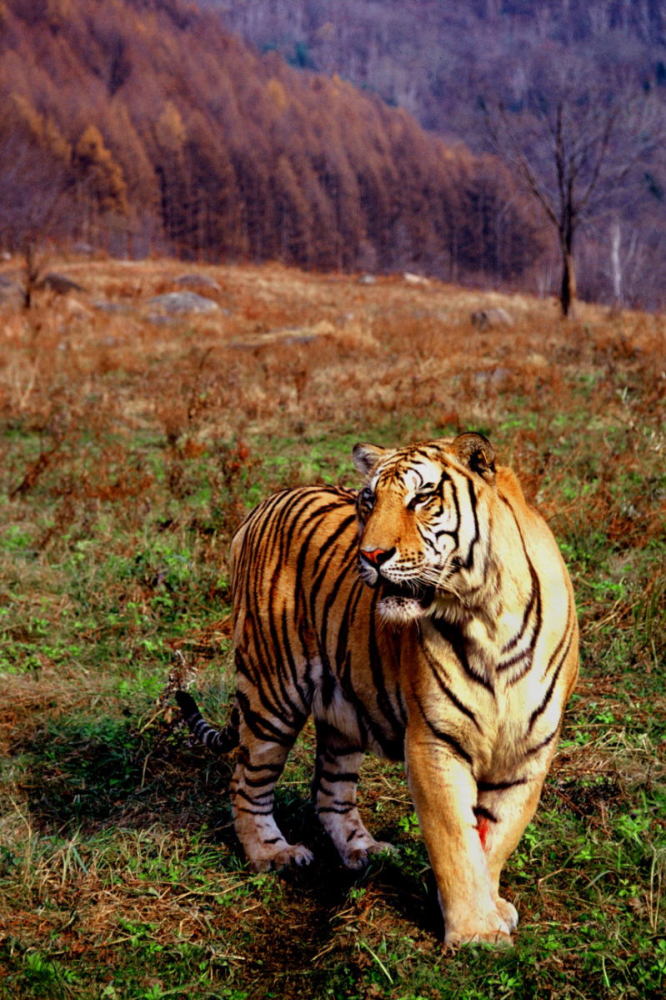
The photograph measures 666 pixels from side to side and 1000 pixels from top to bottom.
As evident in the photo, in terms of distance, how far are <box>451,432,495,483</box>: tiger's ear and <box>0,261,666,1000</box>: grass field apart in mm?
1435

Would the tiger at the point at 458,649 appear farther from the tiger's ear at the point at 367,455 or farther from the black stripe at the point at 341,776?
the black stripe at the point at 341,776

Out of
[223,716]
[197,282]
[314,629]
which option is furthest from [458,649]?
[197,282]

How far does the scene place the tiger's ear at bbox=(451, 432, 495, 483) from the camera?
2.61 metres

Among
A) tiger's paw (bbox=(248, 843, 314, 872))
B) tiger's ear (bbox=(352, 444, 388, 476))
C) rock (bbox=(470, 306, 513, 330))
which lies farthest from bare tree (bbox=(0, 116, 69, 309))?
tiger's ear (bbox=(352, 444, 388, 476))

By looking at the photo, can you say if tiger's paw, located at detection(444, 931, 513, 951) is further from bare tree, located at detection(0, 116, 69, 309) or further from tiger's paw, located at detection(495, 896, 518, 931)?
bare tree, located at detection(0, 116, 69, 309)

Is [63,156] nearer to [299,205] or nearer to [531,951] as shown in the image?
[299,205]

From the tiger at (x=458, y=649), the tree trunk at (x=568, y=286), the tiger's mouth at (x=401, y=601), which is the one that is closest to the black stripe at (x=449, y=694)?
the tiger at (x=458, y=649)

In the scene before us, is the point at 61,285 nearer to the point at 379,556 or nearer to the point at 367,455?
the point at 367,455

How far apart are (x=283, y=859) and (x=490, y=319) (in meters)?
16.3

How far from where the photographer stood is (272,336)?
16.2 metres

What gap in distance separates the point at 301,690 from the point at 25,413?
832cm

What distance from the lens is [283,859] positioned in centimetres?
352

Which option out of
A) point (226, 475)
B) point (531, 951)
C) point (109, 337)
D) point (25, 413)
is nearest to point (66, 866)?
point (531, 951)

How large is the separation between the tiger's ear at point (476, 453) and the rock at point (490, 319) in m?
15.7
